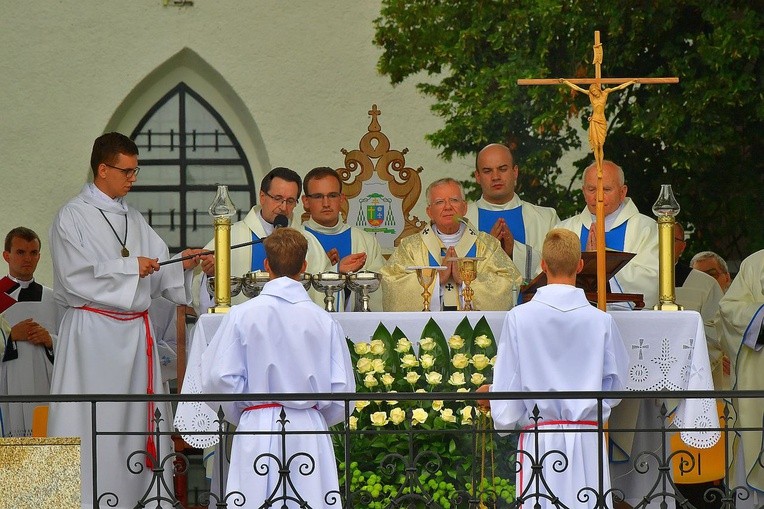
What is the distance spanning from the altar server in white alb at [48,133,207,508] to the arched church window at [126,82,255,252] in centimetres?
614

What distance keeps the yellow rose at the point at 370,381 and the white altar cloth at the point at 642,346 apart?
0.96 ft

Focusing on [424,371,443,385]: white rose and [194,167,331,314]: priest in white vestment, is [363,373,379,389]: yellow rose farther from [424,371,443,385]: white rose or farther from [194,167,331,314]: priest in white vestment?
[194,167,331,314]: priest in white vestment

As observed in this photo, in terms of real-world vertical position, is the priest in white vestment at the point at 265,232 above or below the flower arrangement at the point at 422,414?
above

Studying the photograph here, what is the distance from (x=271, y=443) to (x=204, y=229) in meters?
8.47

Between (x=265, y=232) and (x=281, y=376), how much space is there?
2.84 meters

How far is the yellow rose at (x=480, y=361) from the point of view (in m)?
7.31

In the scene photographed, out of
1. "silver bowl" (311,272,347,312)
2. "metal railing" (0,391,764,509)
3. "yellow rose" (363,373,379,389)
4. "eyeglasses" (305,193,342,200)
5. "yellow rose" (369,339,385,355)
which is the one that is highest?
"eyeglasses" (305,193,342,200)

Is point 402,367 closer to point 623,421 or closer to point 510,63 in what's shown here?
point 623,421

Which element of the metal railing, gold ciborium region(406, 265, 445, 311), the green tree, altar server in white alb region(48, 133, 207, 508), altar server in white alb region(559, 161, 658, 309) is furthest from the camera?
the green tree

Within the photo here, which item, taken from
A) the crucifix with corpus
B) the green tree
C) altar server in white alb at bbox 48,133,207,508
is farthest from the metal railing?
the green tree

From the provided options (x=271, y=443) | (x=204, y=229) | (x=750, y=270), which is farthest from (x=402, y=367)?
(x=204, y=229)

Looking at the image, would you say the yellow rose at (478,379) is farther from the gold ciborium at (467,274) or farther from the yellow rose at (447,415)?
the gold ciborium at (467,274)

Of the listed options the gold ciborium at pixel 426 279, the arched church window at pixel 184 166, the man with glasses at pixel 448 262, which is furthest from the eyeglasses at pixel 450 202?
the arched church window at pixel 184 166

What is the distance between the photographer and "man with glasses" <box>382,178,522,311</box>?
8.21 metres
